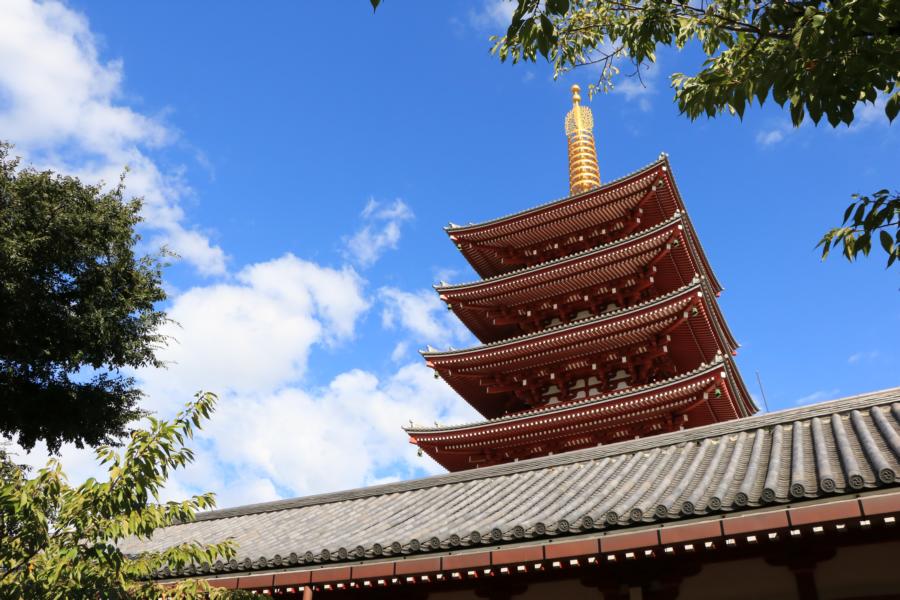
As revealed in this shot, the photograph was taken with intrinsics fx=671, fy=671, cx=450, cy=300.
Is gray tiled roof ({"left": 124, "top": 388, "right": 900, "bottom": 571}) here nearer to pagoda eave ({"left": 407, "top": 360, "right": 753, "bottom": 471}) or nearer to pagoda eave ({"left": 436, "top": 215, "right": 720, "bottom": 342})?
pagoda eave ({"left": 407, "top": 360, "right": 753, "bottom": 471})

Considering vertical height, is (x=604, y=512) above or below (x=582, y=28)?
below

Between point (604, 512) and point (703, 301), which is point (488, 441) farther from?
point (604, 512)

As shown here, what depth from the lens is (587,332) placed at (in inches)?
708

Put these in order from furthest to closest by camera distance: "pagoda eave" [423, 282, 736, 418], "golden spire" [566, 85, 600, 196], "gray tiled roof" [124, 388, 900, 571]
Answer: "golden spire" [566, 85, 600, 196]
"pagoda eave" [423, 282, 736, 418]
"gray tiled roof" [124, 388, 900, 571]

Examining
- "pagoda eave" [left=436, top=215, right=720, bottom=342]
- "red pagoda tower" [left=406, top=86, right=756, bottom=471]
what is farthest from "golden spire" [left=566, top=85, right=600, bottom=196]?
"pagoda eave" [left=436, top=215, right=720, bottom=342]

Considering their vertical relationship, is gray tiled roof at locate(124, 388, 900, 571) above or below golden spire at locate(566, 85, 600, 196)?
below

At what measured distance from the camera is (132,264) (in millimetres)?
16328

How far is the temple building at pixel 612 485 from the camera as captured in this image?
6.50 m

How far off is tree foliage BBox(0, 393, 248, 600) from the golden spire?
1865 centimetres

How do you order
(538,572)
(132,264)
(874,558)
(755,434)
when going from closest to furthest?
A: (874,558) < (538,572) < (755,434) < (132,264)

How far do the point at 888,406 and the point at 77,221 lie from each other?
1599 cm

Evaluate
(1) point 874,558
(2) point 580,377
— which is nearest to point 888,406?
(1) point 874,558

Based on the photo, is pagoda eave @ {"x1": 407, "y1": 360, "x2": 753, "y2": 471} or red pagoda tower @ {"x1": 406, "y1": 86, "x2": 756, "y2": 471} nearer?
pagoda eave @ {"x1": 407, "y1": 360, "x2": 753, "y2": 471}

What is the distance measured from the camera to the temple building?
21.3 feet
